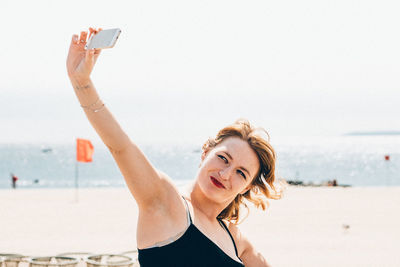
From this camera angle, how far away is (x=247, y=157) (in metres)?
2.17

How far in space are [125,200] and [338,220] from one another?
30.1 feet

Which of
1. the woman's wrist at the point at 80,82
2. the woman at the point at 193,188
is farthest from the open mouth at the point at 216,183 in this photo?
the woman's wrist at the point at 80,82

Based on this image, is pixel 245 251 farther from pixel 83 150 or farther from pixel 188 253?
pixel 83 150

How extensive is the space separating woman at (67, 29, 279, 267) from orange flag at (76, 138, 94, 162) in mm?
18810

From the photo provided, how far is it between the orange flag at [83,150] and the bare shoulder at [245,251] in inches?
736

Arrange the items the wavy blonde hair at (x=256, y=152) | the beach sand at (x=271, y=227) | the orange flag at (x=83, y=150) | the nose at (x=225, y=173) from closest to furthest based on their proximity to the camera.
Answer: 1. the nose at (x=225, y=173)
2. the wavy blonde hair at (x=256, y=152)
3. the beach sand at (x=271, y=227)
4. the orange flag at (x=83, y=150)

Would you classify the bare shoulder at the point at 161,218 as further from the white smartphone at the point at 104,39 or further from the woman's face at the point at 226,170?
the white smartphone at the point at 104,39

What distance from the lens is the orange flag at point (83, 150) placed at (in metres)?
20.7

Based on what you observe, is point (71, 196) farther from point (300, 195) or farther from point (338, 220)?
point (338, 220)

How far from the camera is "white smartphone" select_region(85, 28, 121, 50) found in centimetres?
154

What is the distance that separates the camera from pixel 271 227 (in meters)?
15.6

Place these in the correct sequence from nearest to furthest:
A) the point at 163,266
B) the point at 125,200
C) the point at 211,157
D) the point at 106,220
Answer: the point at 163,266
the point at 211,157
the point at 106,220
the point at 125,200

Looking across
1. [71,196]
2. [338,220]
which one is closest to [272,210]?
[338,220]

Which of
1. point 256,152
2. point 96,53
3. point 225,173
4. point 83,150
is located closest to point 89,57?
point 96,53
